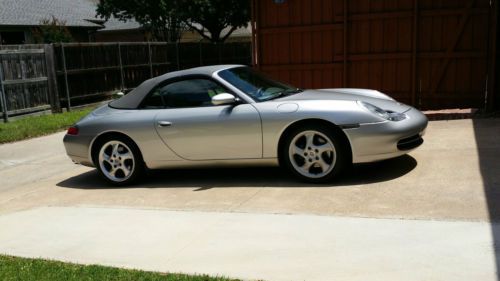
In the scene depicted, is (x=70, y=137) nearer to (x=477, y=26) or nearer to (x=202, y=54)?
(x=477, y=26)

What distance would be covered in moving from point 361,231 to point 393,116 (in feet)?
6.33

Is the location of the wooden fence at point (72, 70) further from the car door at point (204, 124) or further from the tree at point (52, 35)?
the car door at point (204, 124)

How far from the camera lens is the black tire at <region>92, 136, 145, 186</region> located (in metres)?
6.66

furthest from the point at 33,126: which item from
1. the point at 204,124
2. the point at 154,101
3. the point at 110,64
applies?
the point at 204,124

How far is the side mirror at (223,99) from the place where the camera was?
6020mm

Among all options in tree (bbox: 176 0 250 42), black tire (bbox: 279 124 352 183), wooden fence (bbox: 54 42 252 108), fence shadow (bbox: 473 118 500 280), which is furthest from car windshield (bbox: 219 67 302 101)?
tree (bbox: 176 0 250 42)

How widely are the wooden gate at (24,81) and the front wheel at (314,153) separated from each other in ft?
31.8

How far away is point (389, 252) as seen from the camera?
385cm

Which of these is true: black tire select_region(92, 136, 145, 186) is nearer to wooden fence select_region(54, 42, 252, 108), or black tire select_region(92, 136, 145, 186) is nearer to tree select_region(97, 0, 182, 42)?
wooden fence select_region(54, 42, 252, 108)

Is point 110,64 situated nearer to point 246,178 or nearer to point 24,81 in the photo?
point 24,81

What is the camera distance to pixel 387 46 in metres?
10.4

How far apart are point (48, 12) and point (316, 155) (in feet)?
86.6

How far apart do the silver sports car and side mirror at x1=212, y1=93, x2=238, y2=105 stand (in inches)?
0.5

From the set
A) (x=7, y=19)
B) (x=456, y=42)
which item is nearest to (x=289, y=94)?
(x=456, y=42)
